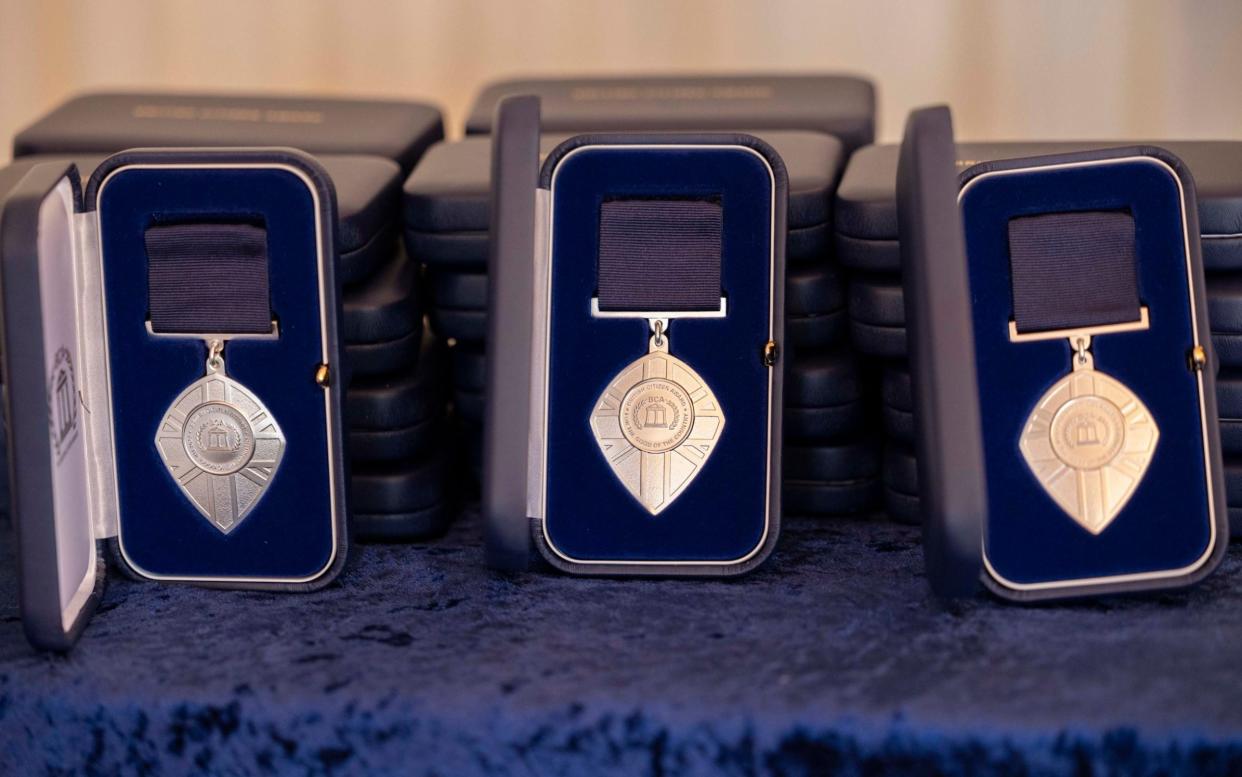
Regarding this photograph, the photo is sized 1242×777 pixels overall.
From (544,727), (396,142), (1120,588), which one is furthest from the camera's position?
(396,142)

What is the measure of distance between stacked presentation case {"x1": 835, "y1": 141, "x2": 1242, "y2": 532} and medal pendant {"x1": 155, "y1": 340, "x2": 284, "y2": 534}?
452 millimetres

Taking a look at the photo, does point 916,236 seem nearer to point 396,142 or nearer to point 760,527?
point 760,527

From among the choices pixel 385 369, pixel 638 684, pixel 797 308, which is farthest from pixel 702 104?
pixel 638 684

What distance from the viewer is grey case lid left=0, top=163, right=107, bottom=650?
35.9 inches

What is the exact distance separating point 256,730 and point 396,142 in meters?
0.66

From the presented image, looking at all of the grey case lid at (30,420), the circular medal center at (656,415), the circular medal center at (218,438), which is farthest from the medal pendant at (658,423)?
the grey case lid at (30,420)

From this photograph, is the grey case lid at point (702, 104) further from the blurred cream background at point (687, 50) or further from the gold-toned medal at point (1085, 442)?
the blurred cream background at point (687, 50)

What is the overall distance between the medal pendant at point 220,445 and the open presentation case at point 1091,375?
0.49m

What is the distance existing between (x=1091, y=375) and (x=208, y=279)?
627mm

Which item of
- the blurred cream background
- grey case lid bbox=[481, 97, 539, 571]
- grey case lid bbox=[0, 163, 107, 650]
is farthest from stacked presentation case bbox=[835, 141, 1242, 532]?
the blurred cream background

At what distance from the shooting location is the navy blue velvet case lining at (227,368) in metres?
1.01

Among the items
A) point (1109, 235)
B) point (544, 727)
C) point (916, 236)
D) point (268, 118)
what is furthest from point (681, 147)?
point (268, 118)

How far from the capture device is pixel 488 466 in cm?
100

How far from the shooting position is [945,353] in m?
0.92
